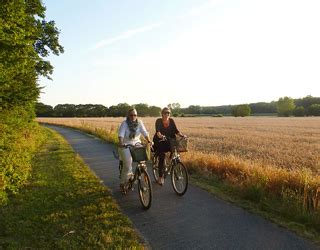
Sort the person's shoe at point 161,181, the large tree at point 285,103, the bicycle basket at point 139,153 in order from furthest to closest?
1. the large tree at point 285,103
2. the person's shoe at point 161,181
3. the bicycle basket at point 139,153

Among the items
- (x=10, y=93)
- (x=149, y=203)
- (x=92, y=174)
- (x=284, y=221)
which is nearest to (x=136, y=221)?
(x=149, y=203)

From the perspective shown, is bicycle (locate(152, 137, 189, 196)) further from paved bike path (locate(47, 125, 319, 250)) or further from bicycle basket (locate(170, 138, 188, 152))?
paved bike path (locate(47, 125, 319, 250))

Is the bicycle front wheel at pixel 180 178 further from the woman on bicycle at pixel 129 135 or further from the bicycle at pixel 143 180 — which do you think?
the bicycle at pixel 143 180

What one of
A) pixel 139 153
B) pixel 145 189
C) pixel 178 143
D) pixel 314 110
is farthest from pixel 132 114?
pixel 314 110

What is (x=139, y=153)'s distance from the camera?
7.33 metres

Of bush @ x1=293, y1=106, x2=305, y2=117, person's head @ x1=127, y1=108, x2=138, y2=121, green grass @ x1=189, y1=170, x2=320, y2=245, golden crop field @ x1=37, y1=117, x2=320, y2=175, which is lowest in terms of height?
bush @ x1=293, y1=106, x2=305, y2=117

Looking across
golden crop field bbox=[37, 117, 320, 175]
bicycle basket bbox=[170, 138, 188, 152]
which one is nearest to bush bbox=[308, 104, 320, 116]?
golden crop field bbox=[37, 117, 320, 175]

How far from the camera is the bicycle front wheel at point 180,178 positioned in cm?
809

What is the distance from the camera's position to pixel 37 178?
10586mm

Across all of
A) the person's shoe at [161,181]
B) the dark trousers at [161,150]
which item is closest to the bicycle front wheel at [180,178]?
the dark trousers at [161,150]

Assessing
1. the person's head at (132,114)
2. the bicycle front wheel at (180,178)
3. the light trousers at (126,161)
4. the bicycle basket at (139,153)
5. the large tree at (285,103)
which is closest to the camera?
the bicycle basket at (139,153)

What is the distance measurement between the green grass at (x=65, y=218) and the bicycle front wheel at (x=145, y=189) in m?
0.60

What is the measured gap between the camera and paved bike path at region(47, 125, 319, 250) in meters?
5.25

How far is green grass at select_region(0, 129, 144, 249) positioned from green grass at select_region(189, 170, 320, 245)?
2637 mm
